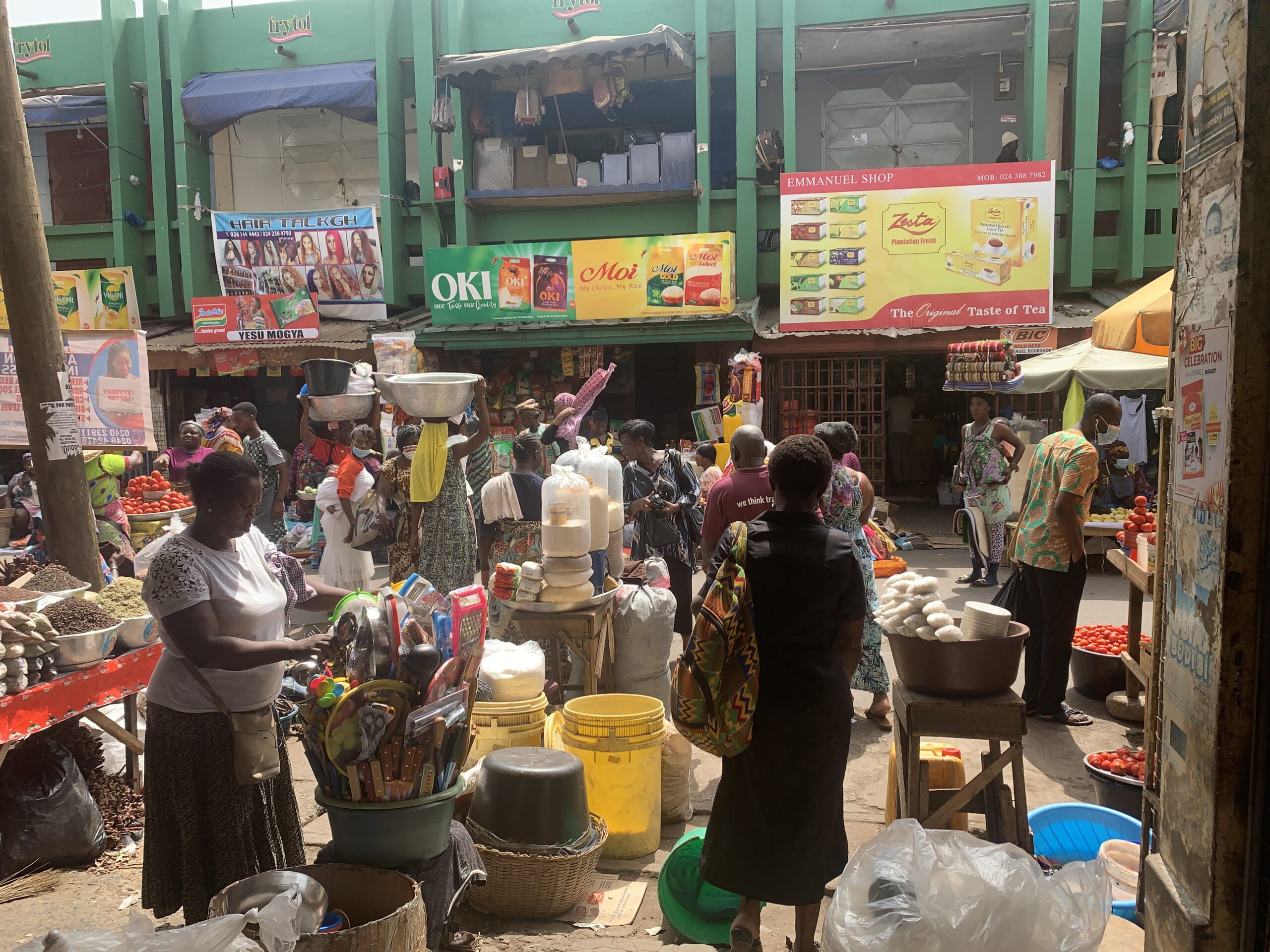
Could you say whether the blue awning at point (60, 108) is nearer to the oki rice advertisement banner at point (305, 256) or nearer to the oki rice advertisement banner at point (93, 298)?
the oki rice advertisement banner at point (93, 298)

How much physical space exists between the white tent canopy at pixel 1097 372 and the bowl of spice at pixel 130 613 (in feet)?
27.9

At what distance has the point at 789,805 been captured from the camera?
3021 millimetres

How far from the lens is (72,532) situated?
5.06m

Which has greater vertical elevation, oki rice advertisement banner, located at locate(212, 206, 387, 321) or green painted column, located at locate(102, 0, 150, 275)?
green painted column, located at locate(102, 0, 150, 275)

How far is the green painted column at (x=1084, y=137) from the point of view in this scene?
44.5 ft

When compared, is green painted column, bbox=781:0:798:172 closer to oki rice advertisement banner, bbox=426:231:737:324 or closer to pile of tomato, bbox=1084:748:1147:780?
oki rice advertisement banner, bbox=426:231:737:324

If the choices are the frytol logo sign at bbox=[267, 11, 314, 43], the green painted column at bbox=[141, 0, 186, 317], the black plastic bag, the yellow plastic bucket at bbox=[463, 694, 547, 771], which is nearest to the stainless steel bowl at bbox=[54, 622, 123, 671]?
the black plastic bag

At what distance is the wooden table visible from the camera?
14.3 ft

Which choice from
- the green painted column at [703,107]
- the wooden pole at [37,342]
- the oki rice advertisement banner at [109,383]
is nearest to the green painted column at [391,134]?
the green painted column at [703,107]

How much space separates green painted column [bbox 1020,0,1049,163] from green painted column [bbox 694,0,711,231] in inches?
190

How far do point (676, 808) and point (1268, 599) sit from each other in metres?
2.95

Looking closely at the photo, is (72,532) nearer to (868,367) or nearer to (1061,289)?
(868,367)

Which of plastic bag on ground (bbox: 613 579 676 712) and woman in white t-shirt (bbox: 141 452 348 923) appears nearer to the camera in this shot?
woman in white t-shirt (bbox: 141 452 348 923)

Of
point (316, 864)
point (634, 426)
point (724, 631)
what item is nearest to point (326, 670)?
point (316, 864)
